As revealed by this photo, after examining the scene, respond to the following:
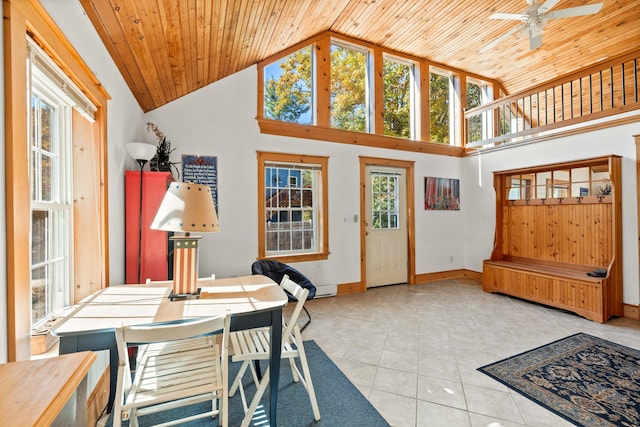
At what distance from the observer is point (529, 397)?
80.4 inches

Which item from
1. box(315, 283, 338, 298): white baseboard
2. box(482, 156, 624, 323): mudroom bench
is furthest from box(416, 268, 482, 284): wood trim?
box(315, 283, 338, 298): white baseboard

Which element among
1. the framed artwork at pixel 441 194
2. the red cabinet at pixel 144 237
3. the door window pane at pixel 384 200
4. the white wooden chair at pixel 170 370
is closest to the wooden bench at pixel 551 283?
the framed artwork at pixel 441 194

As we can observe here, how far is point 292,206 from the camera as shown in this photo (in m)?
4.39

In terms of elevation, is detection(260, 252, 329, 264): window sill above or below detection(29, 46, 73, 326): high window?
below

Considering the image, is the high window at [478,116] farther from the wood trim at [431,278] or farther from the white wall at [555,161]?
the wood trim at [431,278]

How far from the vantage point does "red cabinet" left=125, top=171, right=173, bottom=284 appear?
260 centimetres

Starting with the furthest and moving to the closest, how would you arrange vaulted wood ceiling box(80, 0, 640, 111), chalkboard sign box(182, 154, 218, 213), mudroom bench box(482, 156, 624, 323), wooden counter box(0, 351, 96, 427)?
chalkboard sign box(182, 154, 218, 213) < mudroom bench box(482, 156, 624, 323) < vaulted wood ceiling box(80, 0, 640, 111) < wooden counter box(0, 351, 96, 427)

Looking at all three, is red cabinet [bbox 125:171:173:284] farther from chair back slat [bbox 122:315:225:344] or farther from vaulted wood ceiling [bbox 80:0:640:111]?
chair back slat [bbox 122:315:225:344]

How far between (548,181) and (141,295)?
210 inches

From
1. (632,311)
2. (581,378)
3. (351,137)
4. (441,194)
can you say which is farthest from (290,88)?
(632,311)

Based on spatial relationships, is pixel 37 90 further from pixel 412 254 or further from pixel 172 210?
pixel 412 254

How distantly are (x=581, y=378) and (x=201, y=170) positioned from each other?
417 cm

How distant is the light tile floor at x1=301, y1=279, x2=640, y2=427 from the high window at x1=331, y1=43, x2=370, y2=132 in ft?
9.07

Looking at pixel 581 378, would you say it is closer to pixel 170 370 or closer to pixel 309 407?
pixel 309 407
